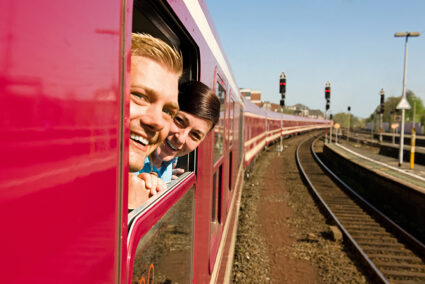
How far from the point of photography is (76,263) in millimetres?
839

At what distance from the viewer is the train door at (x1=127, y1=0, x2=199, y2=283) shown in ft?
4.39

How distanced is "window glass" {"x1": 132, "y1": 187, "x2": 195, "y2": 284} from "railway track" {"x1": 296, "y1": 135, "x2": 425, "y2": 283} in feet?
14.1

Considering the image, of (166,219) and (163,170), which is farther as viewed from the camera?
(163,170)

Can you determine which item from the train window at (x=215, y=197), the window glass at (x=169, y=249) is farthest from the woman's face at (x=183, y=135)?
the train window at (x=215, y=197)

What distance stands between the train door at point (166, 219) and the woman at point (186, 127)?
6.0 inches

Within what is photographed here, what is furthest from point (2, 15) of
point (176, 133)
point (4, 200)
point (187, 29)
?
point (176, 133)

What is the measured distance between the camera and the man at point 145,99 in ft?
4.55

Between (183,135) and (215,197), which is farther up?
(183,135)

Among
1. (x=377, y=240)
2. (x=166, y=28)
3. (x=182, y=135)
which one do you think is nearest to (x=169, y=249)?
(x=182, y=135)

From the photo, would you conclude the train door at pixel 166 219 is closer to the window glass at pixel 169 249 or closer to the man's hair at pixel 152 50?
the window glass at pixel 169 249

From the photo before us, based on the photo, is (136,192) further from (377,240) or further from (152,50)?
(377,240)

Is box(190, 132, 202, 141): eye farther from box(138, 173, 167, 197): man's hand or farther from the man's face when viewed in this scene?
the man's face

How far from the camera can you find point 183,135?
2.30 metres

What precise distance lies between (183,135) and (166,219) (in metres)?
0.68
